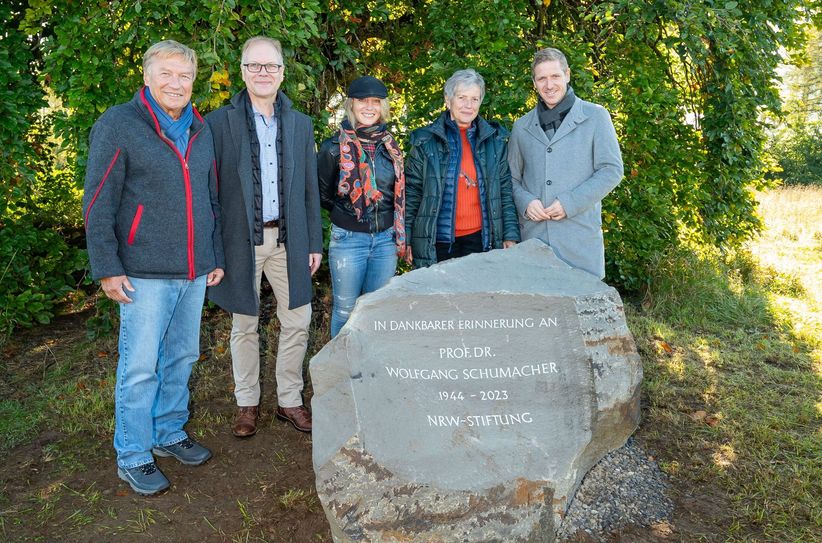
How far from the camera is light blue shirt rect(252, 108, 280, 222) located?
3494 millimetres

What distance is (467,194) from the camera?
381cm

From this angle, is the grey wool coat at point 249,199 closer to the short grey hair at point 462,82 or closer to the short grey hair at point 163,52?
the short grey hair at point 163,52

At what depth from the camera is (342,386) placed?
304 centimetres

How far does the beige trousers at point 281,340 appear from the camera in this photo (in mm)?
3685

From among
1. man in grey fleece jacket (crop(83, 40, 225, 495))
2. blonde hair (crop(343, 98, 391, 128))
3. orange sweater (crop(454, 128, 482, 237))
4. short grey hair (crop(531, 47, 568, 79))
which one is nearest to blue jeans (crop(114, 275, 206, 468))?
man in grey fleece jacket (crop(83, 40, 225, 495))

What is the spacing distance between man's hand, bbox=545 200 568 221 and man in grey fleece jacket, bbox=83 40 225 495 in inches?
69.5

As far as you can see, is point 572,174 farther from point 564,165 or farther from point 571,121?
point 571,121

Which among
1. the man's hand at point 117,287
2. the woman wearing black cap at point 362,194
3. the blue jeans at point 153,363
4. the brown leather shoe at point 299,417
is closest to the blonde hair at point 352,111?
the woman wearing black cap at point 362,194

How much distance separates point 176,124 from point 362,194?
100cm

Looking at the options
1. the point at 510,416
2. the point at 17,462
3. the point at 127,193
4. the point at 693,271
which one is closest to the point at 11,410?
the point at 17,462

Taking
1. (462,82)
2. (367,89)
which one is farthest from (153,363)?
(462,82)

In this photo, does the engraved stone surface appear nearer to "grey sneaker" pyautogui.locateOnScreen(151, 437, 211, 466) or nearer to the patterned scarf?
the patterned scarf

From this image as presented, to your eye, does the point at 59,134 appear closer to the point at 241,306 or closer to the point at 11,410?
the point at 11,410

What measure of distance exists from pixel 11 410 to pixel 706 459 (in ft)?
14.6
